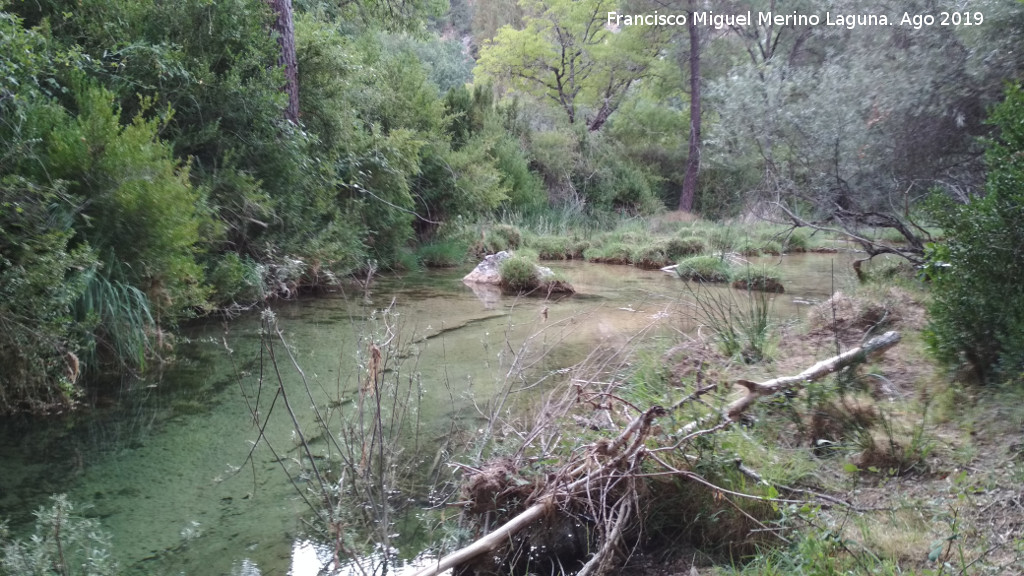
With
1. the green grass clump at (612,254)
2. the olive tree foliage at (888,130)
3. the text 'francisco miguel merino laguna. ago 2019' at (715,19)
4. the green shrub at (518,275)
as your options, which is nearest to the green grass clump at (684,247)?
the green grass clump at (612,254)

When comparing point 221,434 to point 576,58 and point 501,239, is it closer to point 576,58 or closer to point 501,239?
point 501,239

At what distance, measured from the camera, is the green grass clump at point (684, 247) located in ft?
47.3

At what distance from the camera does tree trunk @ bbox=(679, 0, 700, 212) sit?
72.1 feet

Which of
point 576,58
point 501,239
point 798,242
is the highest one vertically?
point 576,58

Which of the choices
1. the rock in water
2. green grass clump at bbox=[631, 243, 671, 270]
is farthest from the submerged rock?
green grass clump at bbox=[631, 243, 671, 270]

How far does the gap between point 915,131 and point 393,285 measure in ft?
23.4

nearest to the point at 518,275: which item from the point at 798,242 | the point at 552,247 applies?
the point at 552,247

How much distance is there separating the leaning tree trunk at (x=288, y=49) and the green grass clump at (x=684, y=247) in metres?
8.46

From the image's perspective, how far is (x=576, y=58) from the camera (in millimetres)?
26250

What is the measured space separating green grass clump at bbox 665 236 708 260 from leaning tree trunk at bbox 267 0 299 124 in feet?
27.8

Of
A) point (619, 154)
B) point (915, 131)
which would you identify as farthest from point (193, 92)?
point (619, 154)

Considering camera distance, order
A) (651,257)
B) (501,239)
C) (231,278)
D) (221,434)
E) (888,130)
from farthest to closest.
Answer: (501,239) → (651,257) → (888,130) → (231,278) → (221,434)

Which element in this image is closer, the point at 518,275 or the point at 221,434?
the point at 221,434

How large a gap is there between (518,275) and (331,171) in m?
3.17
